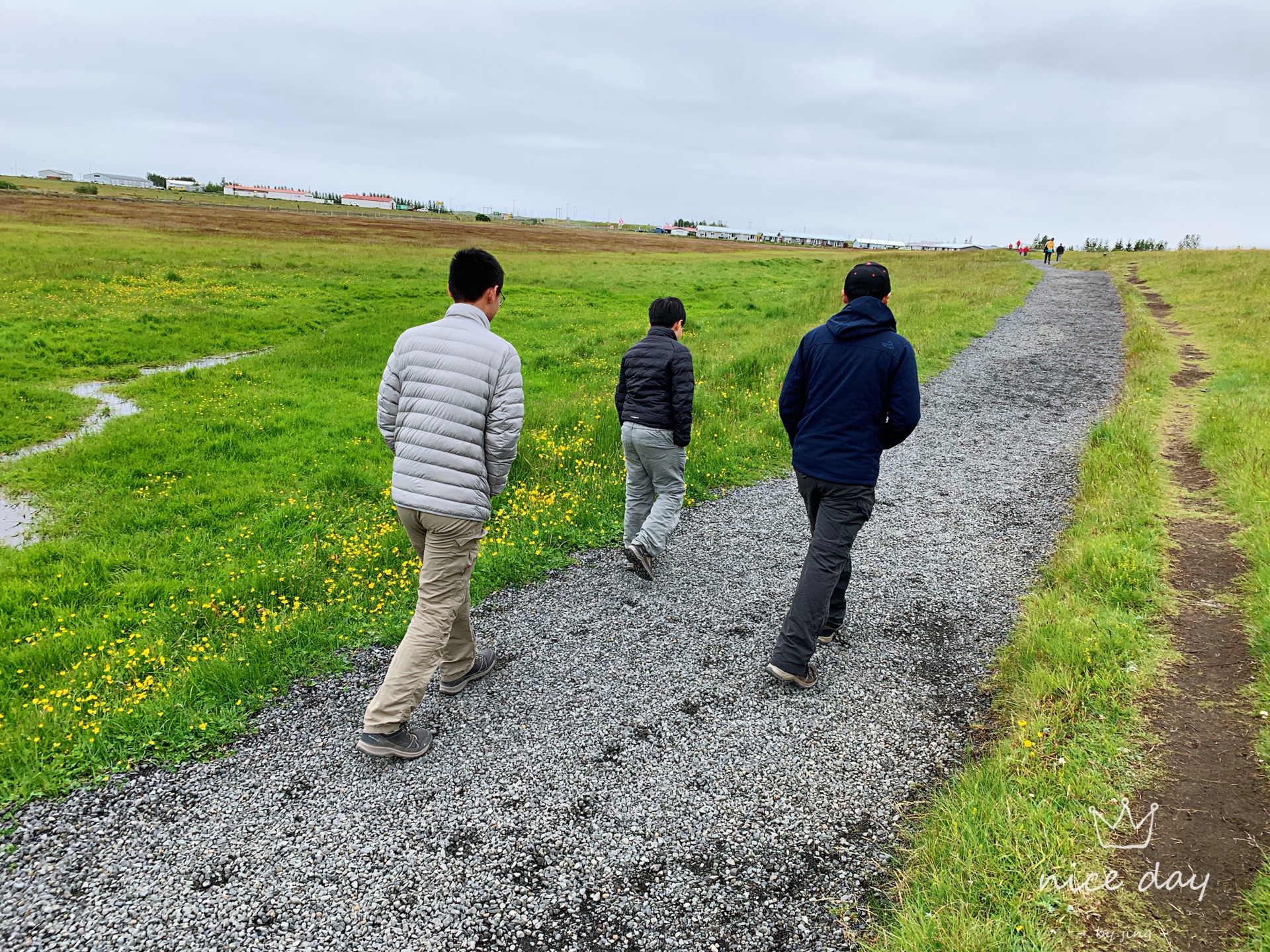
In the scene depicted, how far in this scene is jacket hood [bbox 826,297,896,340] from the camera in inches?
171

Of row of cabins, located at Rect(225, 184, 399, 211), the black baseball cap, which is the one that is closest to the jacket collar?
the black baseball cap

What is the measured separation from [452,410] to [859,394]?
2.65 meters

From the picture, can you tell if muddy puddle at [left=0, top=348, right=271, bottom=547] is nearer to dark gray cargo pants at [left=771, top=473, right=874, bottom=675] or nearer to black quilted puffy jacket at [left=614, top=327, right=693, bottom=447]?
black quilted puffy jacket at [left=614, top=327, right=693, bottom=447]

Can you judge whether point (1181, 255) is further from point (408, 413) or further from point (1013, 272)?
point (408, 413)

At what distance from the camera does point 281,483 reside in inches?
376

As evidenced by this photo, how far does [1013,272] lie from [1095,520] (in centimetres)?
3476

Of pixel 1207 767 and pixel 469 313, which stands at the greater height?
pixel 469 313

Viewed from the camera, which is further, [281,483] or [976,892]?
[281,483]

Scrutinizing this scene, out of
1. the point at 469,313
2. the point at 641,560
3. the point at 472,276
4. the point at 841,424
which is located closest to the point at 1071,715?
the point at 841,424

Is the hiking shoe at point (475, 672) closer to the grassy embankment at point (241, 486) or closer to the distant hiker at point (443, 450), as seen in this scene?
the distant hiker at point (443, 450)

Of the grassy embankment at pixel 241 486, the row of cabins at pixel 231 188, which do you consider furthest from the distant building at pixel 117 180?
the grassy embankment at pixel 241 486

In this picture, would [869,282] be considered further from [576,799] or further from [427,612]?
[576,799]

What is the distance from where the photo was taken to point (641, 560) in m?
6.27

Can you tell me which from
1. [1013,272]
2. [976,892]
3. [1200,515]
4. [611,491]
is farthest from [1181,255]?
[976,892]
